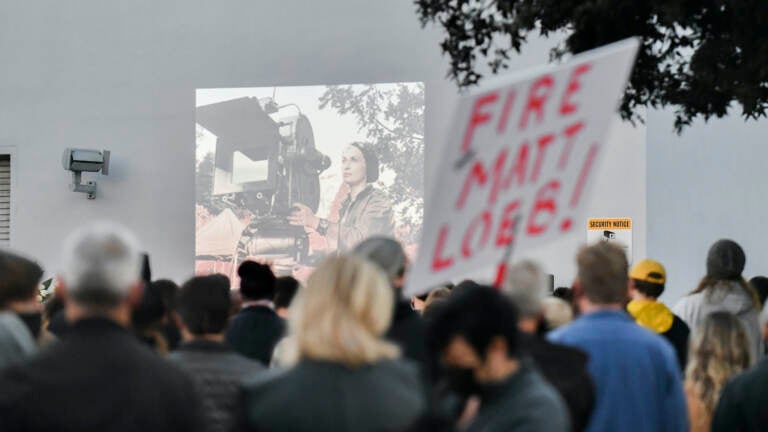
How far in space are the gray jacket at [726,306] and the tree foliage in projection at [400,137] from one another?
24.0 feet

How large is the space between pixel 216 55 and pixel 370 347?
1233cm

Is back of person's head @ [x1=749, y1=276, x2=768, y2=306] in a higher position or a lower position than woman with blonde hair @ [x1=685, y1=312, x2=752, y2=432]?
higher

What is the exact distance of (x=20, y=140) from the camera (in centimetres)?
1565

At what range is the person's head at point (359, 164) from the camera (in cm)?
1442

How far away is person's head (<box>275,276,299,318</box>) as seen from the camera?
7.06 meters

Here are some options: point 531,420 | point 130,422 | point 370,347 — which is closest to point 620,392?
point 531,420

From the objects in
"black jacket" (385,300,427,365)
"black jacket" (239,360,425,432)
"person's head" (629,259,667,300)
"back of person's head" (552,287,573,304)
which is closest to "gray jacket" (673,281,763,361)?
"person's head" (629,259,667,300)

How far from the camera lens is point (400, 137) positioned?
1437 cm

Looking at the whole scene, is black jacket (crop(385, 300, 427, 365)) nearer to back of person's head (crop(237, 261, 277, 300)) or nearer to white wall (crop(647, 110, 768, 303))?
back of person's head (crop(237, 261, 277, 300))

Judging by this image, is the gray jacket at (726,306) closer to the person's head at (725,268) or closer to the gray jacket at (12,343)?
the person's head at (725,268)

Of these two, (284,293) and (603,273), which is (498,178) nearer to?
(603,273)

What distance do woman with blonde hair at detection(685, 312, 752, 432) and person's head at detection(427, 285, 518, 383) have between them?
247 cm

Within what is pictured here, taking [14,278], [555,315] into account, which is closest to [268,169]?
[555,315]

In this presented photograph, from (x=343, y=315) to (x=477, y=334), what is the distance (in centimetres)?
34
